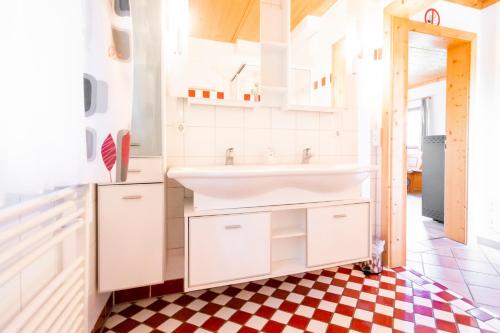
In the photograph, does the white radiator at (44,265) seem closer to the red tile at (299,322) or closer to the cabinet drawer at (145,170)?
the cabinet drawer at (145,170)

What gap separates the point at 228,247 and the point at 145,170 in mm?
564

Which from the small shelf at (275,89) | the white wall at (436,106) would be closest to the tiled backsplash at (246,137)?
the small shelf at (275,89)

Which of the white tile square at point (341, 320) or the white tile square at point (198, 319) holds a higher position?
the white tile square at point (341, 320)

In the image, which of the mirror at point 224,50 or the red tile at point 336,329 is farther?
the mirror at point 224,50

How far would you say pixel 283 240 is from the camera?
1684 mm

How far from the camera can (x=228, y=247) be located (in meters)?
1.26

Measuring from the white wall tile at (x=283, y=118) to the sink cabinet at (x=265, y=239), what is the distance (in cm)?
62

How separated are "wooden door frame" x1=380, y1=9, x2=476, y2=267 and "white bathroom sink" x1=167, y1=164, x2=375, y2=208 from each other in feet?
1.64

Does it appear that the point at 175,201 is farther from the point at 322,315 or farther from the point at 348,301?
A: the point at 348,301

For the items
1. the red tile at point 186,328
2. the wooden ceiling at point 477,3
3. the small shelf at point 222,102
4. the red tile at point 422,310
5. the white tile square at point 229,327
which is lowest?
the red tile at point 186,328

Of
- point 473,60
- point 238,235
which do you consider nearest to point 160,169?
point 238,235

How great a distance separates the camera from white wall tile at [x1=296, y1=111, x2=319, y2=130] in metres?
1.87

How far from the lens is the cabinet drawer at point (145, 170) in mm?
1227

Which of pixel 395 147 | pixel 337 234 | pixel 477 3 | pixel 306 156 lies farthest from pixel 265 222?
pixel 477 3
